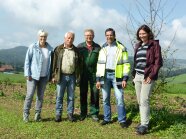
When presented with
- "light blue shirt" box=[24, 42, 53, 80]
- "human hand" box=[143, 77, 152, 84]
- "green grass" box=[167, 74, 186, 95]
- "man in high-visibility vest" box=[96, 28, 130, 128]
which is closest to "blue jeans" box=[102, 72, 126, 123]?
"man in high-visibility vest" box=[96, 28, 130, 128]

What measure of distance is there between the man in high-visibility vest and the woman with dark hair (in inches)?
19.7

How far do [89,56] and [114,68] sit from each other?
93cm

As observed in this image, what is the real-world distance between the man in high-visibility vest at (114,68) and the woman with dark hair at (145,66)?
501 millimetres

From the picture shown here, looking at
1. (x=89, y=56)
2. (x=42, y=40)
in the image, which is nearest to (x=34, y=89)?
(x=42, y=40)

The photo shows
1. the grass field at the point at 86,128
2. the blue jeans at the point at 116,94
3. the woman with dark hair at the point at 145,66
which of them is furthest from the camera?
the blue jeans at the point at 116,94

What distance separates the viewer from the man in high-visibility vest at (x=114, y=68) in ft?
32.6

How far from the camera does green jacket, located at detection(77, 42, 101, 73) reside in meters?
10.5

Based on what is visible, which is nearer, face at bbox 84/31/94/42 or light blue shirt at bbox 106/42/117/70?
light blue shirt at bbox 106/42/117/70

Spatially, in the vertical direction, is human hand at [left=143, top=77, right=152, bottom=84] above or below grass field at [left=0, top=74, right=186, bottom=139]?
above

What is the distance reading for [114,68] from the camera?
9.98 metres

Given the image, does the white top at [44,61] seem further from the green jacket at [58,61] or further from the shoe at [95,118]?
the shoe at [95,118]

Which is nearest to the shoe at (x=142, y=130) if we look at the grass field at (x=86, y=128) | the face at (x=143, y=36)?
the grass field at (x=86, y=128)

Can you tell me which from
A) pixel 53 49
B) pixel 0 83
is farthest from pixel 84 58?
pixel 0 83

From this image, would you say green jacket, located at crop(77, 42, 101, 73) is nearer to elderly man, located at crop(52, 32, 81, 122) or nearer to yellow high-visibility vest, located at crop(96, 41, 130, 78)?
elderly man, located at crop(52, 32, 81, 122)
